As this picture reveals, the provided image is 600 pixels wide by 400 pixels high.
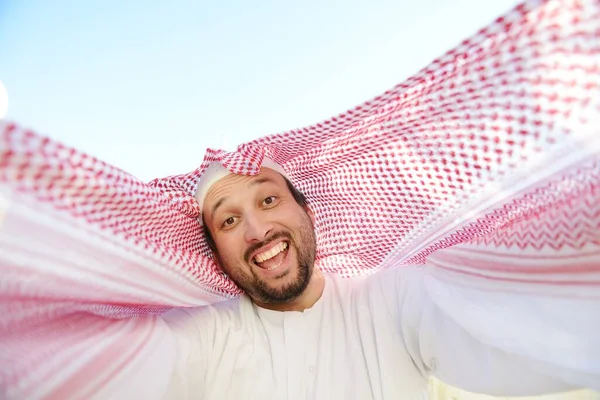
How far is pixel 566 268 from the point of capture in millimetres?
808

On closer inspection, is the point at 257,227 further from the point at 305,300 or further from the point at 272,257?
the point at 305,300

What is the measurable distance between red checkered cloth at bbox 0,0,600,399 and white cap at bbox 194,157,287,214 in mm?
402

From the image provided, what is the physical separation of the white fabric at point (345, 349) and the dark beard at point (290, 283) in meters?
0.10

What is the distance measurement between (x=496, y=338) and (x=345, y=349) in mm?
674

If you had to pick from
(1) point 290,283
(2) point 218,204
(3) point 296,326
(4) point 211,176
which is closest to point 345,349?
(3) point 296,326

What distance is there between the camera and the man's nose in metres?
1.57

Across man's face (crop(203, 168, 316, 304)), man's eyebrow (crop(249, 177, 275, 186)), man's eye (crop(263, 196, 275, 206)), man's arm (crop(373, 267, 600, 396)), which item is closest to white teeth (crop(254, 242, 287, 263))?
man's face (crop(203, 168, 316, 304))

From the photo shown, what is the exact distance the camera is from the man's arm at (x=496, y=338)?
81 cm

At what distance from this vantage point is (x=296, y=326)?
5.13 feet

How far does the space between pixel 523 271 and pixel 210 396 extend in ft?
3.83

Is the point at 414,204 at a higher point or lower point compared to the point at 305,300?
higher

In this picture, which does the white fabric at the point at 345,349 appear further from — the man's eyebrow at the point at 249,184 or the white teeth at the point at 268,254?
the man's eyebrow at the point at 249,184

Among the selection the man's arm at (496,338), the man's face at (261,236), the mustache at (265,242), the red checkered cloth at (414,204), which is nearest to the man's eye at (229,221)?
the man's face at (261,236)

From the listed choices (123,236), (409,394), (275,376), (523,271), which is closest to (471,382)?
(409,394)
